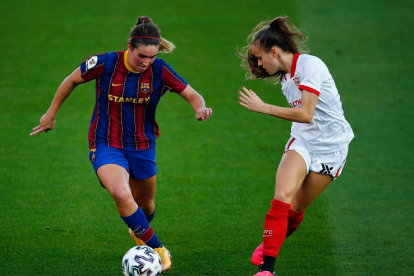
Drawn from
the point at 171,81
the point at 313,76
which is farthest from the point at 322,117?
the point at 171,81

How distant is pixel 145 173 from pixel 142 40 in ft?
3.79

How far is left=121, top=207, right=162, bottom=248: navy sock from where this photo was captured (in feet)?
15.7

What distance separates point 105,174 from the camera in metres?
4.82

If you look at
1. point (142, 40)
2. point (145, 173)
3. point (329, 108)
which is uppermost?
point (142, 40)

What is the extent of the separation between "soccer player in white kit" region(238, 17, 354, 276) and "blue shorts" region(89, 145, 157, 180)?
1062 mm

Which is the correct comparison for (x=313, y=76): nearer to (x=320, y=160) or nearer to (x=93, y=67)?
(x=320, y=160)

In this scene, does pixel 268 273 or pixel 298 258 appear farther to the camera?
pixel 298 258

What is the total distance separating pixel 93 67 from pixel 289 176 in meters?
1.81

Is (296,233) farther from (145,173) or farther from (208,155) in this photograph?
(208,155)

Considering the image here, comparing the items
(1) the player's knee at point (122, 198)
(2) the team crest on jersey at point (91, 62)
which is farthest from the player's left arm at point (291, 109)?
(2) the team crest on jersey at point (91, 62)

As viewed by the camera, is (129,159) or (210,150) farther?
(210,150)

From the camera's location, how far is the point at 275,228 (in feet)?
15.5

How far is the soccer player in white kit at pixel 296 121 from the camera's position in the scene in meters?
4.60

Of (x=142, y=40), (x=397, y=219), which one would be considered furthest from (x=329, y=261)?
(x=142, y=40)
